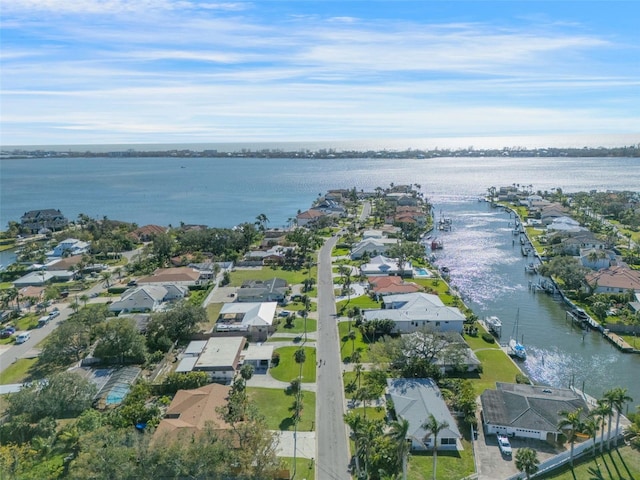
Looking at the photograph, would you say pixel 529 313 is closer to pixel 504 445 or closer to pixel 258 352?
pixel 504 445

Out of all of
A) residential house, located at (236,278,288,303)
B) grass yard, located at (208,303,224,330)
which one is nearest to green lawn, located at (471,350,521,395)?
residential house, located at (236,278,288,303)

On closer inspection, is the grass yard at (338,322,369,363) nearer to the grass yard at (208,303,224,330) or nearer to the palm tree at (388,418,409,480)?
the grass yard at (208,303,224,330)

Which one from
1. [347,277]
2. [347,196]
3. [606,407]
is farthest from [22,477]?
[347,196]

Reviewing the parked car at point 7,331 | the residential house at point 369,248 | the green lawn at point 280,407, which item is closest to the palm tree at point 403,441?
the green lawn at point 280,407

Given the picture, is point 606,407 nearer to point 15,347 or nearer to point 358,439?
point 358,439

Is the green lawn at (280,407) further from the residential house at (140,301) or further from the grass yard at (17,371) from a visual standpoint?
the residential house at (140,301)

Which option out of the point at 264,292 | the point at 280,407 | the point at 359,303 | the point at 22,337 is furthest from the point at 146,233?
the point at 280,407

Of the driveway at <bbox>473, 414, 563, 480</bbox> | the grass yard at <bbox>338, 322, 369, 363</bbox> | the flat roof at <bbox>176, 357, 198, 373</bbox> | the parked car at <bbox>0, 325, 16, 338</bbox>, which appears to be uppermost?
the flat roof at <bbox>176, 357, 198, 373</bbox>
